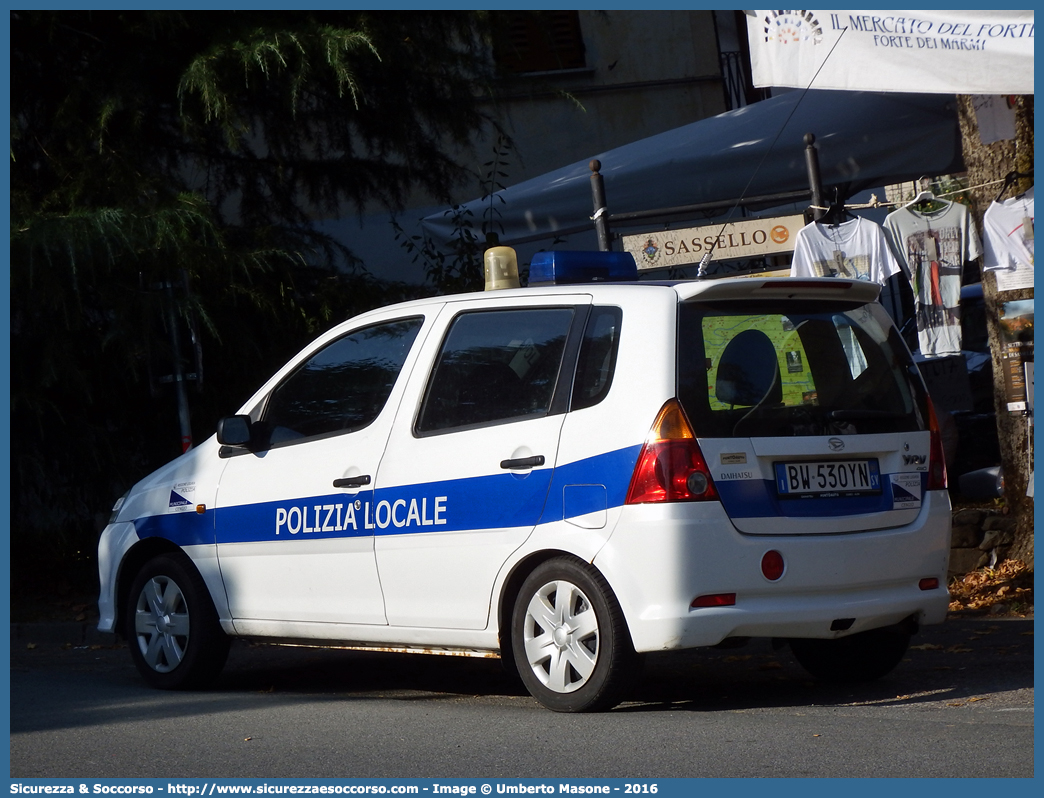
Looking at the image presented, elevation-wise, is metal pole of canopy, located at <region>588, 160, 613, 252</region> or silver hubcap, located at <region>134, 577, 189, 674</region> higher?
metal pole of canopy, located at <region>588, 160, 613, 252</region>

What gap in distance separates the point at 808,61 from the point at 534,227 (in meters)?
2.63

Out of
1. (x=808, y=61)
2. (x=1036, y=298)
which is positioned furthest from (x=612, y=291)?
(x=1036, y=298)

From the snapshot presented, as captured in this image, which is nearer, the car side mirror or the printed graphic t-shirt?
the car side mirror

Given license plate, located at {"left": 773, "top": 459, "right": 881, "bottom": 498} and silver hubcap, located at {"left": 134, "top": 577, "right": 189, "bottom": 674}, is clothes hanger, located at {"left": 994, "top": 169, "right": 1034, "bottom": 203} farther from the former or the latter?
silver hubcap, located at {"left": 134, "top": 577, "right": 189, "bottom": 674}

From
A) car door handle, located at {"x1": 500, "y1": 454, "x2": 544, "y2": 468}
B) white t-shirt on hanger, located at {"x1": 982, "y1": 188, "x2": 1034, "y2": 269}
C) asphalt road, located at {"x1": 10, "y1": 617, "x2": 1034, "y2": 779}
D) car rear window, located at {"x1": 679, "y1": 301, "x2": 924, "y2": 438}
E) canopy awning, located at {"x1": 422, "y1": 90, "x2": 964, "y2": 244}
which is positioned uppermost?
canopy awning, located at {"x1": 422, "y1": 90, "x2": 964, "y2": 244}

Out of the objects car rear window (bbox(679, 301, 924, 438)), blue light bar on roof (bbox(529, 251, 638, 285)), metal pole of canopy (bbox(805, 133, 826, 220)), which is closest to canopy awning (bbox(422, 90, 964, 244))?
metal pole of canopy (bbox(805, 133, 826, 220))

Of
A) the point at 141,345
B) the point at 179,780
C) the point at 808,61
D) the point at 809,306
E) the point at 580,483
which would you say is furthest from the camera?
the point at 141,345

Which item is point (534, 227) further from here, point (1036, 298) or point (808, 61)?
point (1036, 298)

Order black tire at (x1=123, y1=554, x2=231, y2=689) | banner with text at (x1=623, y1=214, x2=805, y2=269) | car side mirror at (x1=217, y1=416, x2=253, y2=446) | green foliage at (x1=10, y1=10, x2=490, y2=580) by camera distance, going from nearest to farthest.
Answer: car side mirror at (x1=217, y1=416, x2=253, y2=446)
black tire at (x1=123, y1=554, x2=231, y2=689)
banner with text at (x1=623, y1=214, x2=805, y2=269)
green foliage at (x1=10, y1=10, x2=490, y2=580)

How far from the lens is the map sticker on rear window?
18.4ft

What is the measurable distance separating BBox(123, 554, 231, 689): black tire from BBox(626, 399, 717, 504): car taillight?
2.50m

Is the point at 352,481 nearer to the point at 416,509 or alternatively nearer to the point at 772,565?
the point at 416,509

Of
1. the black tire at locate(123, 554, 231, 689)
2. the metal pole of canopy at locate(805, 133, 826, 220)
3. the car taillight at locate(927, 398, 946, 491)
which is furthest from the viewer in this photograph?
the metal pole of canopy at locate(805, 133, 826, 220)

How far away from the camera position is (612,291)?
555cm
